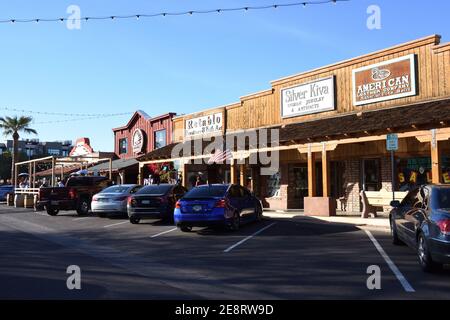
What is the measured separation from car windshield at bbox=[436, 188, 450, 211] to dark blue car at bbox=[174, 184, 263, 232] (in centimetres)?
623

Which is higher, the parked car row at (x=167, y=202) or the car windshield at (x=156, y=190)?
the car windshield at (x=156, y=190)

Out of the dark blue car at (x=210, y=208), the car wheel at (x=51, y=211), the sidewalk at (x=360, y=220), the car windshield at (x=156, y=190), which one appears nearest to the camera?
the dark blue car at (x=210, y=208)

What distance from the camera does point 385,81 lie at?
1819cm

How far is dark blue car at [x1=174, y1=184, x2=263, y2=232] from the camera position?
13445mm

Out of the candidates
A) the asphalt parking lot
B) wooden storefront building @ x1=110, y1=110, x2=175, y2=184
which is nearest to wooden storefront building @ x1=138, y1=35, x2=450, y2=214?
the asphalt parking lot

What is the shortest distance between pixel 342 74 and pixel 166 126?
598 inches

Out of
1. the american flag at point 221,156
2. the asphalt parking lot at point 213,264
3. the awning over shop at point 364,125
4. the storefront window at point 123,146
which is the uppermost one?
the storefront window at point 123,146

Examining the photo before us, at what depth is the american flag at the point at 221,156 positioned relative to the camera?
72.4 feet

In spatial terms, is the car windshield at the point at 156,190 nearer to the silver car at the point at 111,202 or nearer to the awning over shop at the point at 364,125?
the silver car at the point at 111,202

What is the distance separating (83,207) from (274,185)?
29.7 ft

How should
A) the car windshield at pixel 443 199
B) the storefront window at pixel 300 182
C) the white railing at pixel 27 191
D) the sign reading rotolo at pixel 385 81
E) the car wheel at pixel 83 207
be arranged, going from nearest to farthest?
the car windshield at pixel 443 199 → the sign reading rotolo at pixel 385 81 → the car wheel at pixel 83 207 → the storefront window at pixel 300 182 → the white railing at pixel 27 191

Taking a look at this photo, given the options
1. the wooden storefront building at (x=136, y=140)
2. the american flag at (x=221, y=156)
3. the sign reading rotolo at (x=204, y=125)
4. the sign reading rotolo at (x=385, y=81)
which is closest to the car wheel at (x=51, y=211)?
the american flag at (x=221, y=156)

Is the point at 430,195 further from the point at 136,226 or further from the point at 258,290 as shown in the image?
the point at 136,226

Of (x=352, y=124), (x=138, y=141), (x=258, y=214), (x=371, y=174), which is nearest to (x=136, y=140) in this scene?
(x=138, y=141)
